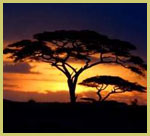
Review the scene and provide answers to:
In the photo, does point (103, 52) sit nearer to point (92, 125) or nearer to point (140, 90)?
point (140, 90)

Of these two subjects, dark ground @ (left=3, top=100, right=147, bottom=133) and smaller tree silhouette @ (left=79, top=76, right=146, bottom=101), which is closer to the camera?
dark ground @ (left=3, top=100, right=147, bottom=133)

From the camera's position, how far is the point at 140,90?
41.2 m

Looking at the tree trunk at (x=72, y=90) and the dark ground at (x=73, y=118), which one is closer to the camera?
the dark ground at (x=73, y=118)

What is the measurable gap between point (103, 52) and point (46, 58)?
497 cm

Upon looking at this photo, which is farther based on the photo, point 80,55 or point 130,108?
point 80,55

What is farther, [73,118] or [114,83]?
[114,83]

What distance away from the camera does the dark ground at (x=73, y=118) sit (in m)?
26.1

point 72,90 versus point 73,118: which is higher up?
point 72,90

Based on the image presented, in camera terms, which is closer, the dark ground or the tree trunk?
the dark ground

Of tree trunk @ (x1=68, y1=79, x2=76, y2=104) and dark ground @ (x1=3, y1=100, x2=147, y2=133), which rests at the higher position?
tree trunk @ (x1=68, y1=79, x2=76, y2=104)

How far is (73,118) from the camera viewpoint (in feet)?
97.9

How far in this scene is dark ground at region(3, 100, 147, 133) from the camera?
85.5 ft

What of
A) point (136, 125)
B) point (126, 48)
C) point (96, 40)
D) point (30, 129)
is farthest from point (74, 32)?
point (30, 129)

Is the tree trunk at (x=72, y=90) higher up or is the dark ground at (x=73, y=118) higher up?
the tree trunk at (x=72, y=90)
